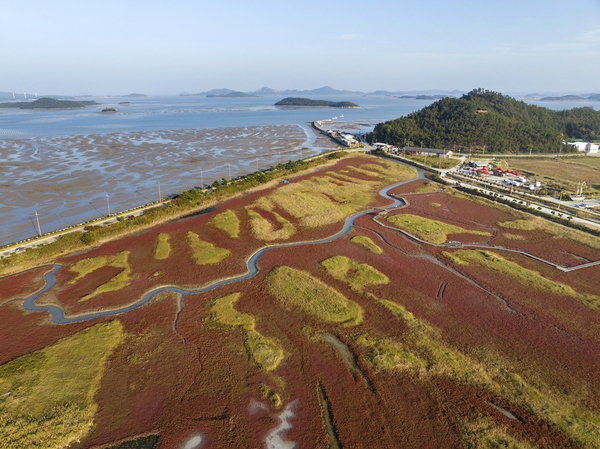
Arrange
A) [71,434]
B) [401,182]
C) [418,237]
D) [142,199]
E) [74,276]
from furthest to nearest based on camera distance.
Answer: [401,182]
[142,199]
[418,237]
[74,276]
[71,434]

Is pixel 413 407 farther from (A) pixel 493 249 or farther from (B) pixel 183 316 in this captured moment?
(A) pixel 493 249

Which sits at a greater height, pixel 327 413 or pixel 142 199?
pixel 142 199

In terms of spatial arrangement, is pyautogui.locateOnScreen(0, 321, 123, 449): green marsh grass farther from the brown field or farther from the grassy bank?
the grassy bank

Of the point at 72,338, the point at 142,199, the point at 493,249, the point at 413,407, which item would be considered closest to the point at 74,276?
the point at 72,338

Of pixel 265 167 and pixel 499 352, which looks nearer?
pixel 499 352

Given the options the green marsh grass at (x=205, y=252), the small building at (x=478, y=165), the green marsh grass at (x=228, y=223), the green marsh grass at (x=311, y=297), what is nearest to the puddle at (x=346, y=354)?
the green marsh grass at (x=311, y=297)

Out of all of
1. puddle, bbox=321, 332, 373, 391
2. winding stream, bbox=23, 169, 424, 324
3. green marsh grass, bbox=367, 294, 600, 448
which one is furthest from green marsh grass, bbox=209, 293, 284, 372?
green marsh grass, bbox=367, 294, 600, 448
